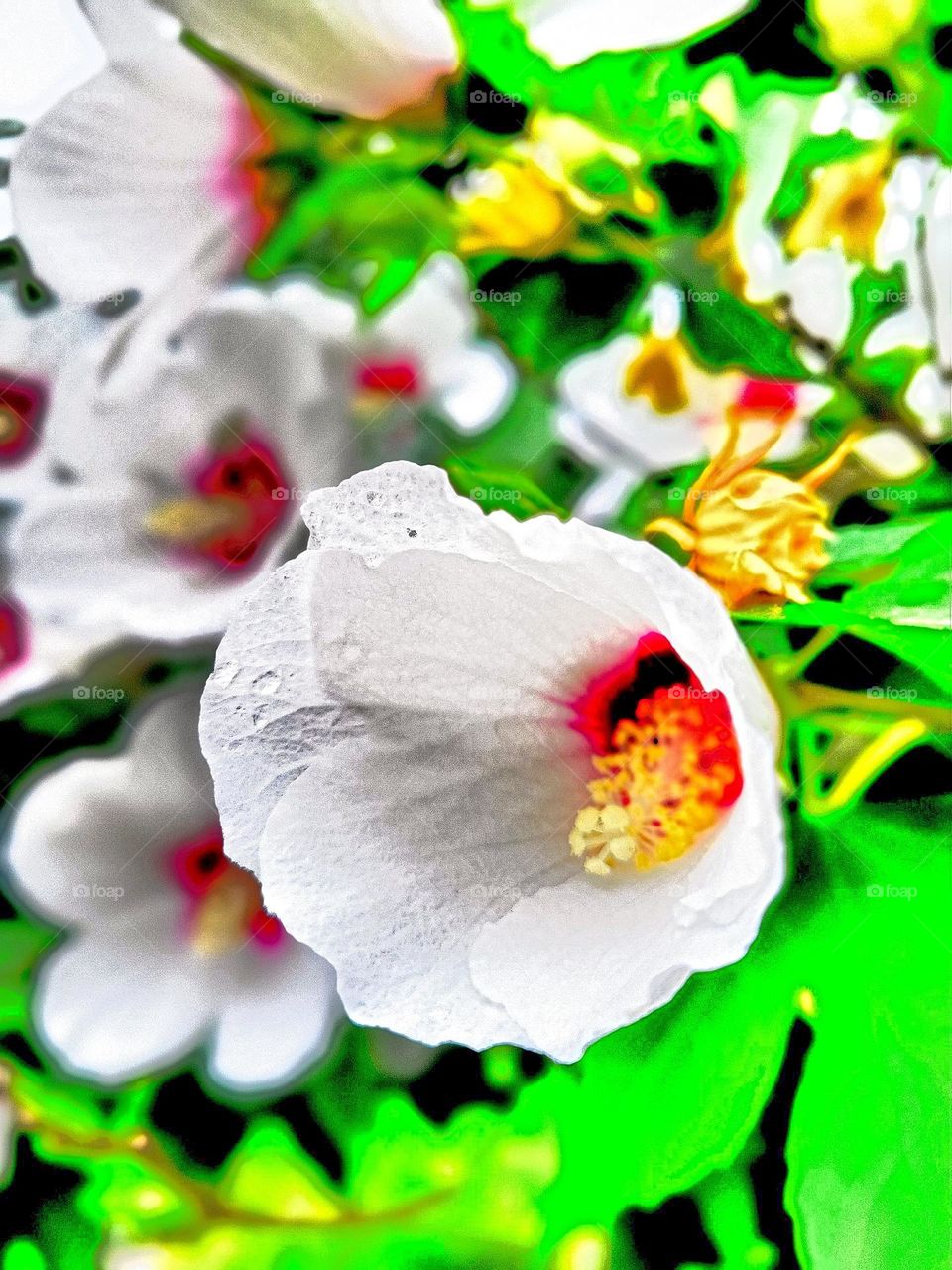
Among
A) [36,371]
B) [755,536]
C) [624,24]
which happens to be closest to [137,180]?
[36,371]

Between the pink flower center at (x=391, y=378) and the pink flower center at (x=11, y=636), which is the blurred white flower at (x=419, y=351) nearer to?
the pink flower center at (x=391, y=378)

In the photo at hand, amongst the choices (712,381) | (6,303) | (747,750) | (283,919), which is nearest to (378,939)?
(283,919)

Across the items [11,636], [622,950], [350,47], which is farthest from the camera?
[11,636]

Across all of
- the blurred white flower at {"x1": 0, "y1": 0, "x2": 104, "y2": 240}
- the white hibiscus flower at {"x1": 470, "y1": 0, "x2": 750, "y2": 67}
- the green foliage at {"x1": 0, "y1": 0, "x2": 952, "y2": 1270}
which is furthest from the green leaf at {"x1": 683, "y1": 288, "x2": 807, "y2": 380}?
the blurred white flower at {"x1": 0, "y1": 0, "x2": 104, "y2": 240}

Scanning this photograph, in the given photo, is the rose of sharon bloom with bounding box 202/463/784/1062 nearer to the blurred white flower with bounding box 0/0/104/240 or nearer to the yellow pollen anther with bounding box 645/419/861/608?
the yellow pollen anther with bounding box 645/419/861/608

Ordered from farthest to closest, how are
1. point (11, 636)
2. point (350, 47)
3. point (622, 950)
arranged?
point (11, 636) < point (350, 47) < point (622, 950)

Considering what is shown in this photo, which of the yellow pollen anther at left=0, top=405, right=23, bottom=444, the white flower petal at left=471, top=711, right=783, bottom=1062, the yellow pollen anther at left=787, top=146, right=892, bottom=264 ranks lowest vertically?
the white flower petal at left=471, top=711, right=783, bottom=1062

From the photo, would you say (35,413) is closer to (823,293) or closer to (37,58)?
(37,58)
